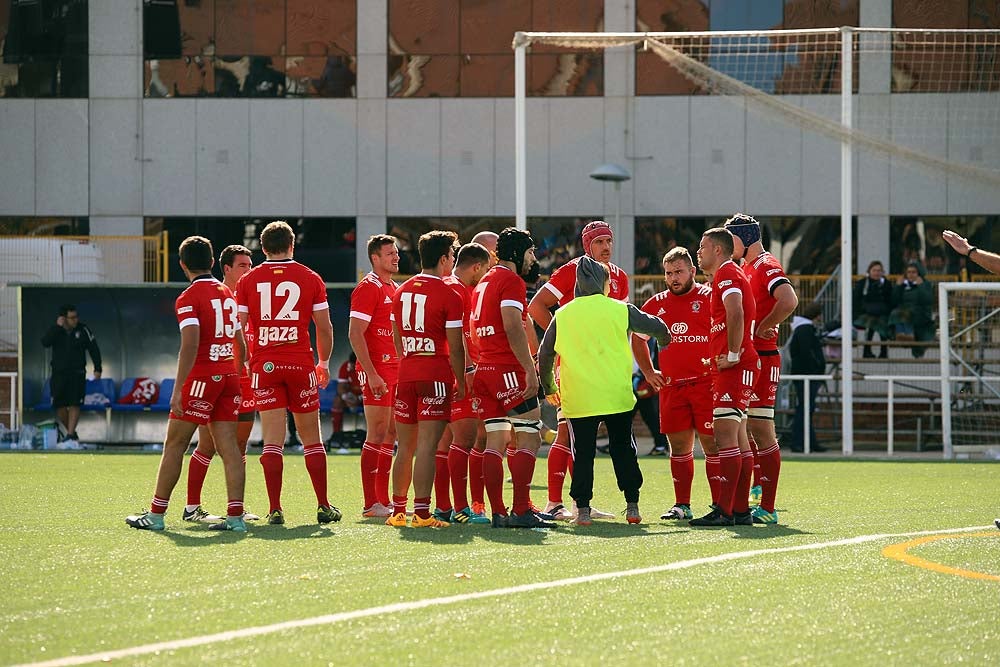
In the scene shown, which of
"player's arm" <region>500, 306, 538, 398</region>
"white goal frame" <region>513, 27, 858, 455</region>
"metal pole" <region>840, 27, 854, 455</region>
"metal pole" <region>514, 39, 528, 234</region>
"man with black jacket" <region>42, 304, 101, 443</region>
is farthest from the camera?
"man with black jacket" <region>42, 304, 101, 443</region>

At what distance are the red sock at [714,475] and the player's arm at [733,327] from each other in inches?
29.0

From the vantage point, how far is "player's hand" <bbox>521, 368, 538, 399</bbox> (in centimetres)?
935

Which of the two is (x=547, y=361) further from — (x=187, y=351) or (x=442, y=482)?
(x=187, y=351)

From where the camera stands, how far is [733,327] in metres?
9.61

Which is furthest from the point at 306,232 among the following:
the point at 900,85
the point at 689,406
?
the point at 689,406

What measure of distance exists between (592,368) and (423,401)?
1.18m

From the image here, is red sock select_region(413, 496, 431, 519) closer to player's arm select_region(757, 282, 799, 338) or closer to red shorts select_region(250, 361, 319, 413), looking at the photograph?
red shorts select_region(250, 361, 319, 413)

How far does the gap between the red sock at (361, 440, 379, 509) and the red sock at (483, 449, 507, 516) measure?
1.27 metres

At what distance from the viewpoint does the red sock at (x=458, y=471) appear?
9.81 meters

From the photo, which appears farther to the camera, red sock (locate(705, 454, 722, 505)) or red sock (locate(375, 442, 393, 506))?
red sock (locate(375, 442, 393, 506))

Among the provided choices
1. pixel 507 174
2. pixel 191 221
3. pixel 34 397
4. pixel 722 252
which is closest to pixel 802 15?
pixel 507 174

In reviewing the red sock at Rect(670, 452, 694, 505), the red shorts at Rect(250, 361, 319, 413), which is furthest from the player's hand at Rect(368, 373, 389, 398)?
the red sock at Rect(670, 452, 694, 505)

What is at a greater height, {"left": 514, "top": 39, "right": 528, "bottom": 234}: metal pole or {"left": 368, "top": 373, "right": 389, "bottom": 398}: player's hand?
{"left": 514, "top": 39, "right": 528, "bottom": 234}: metal pole

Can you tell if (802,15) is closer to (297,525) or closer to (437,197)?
(437,197)
